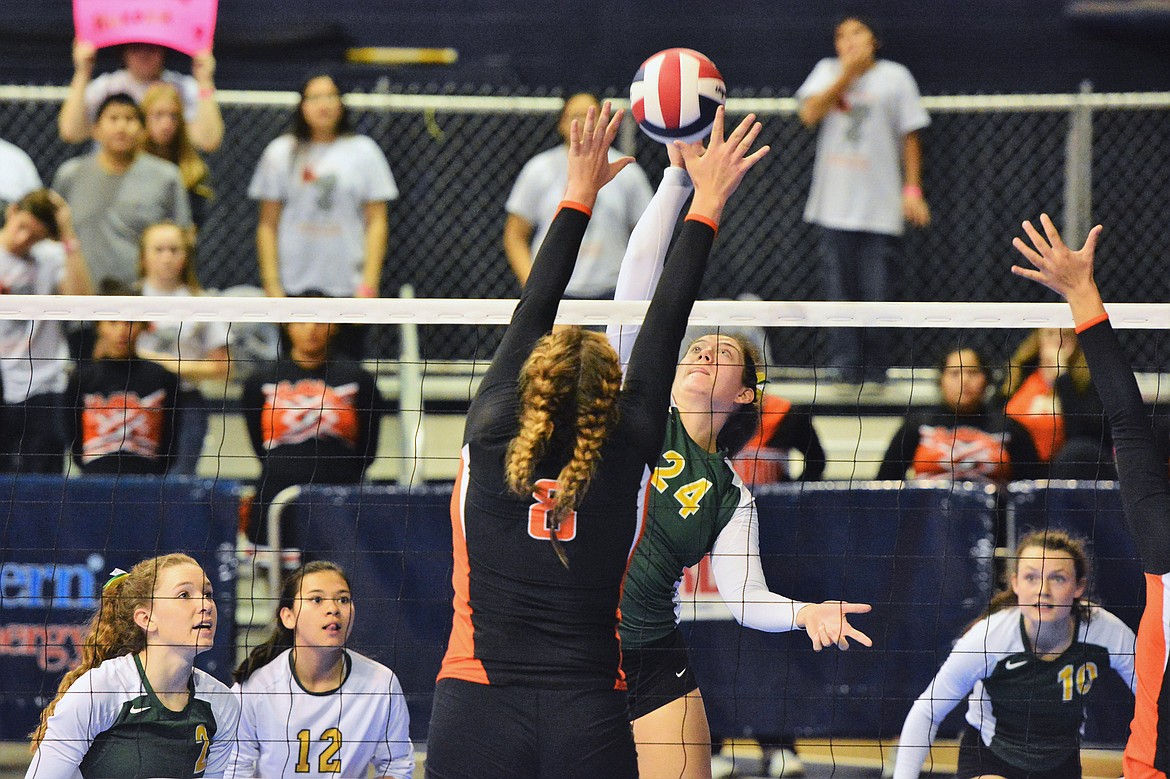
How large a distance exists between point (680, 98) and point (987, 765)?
9.13ft

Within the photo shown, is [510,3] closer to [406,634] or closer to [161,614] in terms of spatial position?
[406,634]

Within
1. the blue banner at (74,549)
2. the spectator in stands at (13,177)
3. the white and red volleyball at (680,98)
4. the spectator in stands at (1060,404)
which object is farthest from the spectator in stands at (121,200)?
the spectator in stands at (1060,404)

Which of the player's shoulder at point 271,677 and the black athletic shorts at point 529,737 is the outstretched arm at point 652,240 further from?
A: the player's shoulder at point 271,677

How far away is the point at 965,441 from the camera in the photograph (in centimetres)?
718

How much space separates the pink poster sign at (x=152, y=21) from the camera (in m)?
8.05

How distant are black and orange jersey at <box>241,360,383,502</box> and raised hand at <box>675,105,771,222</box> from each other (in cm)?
304

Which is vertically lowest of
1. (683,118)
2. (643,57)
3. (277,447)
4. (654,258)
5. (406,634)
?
(406,634)

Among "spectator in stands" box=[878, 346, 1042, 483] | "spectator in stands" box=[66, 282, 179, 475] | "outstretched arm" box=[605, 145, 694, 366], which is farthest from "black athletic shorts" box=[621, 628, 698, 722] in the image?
"spectator in stands" box=[66, 282, 179, 475]

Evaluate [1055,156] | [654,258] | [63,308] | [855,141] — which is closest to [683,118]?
[654,258]

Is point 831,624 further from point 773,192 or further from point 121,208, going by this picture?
point 121,208

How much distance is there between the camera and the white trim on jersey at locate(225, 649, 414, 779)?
17.4 ft

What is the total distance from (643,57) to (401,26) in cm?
152

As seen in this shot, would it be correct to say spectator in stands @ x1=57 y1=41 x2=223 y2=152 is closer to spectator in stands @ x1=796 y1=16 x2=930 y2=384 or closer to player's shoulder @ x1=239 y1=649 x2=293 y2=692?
spectator in stands @ x1=796 y1=16 x2=930 y2=384

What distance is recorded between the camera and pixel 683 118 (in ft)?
15.9
